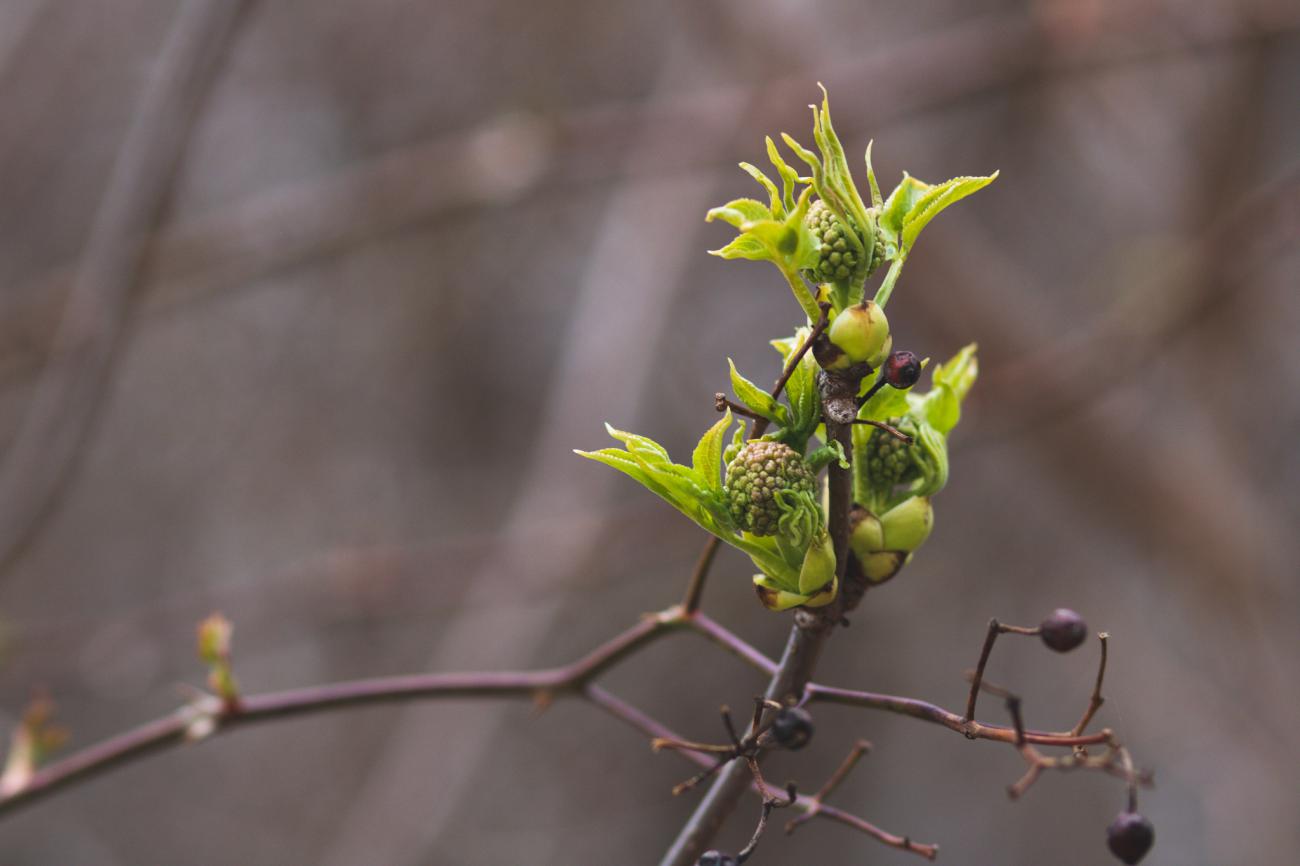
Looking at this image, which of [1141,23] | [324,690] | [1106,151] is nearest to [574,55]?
[1106,151]

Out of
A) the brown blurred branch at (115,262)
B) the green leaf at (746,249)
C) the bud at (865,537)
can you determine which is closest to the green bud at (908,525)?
the bud at (865,537)

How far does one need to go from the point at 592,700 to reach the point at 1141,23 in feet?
5.75

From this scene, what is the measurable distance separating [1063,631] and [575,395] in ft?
5.32

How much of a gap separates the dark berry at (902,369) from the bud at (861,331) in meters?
0.01

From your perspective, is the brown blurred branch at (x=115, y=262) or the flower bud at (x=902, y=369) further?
the brown blurred branch at (x=115, y=262)

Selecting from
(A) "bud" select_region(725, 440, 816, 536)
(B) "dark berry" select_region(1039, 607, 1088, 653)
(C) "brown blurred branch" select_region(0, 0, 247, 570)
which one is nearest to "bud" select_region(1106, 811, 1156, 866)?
(B) "dark berry" select_region(1039, 607, 1088, 653)

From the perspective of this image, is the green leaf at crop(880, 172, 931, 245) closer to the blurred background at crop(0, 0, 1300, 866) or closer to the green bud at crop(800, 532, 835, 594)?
the green bud at crop(800, 532, 835, 594)

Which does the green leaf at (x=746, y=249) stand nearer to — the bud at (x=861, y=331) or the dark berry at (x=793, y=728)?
the bud at (x=861, y=331)

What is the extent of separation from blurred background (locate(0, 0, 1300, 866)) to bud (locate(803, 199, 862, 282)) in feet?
3.83

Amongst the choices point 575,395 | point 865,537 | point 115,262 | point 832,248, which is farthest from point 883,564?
point 575,395

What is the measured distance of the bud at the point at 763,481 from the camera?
347mm

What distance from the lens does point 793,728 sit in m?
0.35

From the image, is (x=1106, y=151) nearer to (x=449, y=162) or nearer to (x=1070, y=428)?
(x=1070, y=428)

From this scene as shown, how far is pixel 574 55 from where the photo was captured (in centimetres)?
306
